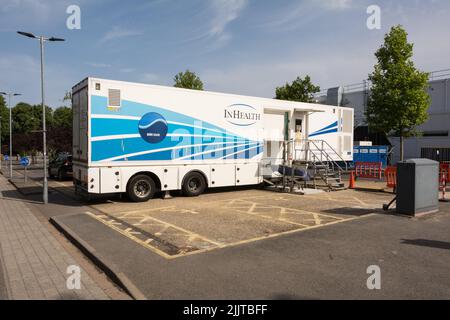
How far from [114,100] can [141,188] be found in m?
3.12

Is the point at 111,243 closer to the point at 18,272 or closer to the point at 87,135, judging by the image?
the point at 18,272

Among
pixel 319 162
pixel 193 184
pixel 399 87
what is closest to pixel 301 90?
pixel 399 87

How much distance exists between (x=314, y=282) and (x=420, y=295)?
1317mm

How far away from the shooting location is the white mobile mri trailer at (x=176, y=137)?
11000mm

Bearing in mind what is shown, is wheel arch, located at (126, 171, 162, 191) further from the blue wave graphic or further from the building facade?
the building facade

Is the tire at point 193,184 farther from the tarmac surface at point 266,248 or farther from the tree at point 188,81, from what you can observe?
the tree at point 188,81

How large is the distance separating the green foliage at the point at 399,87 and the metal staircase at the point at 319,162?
23.2 ft

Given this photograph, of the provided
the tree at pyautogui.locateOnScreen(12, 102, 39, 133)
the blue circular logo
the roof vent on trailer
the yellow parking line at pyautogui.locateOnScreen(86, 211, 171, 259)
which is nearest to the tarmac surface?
the yellow parking line at pyautogui.locateOnScreen(86, 211, 171, 259)

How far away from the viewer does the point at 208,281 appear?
493cm

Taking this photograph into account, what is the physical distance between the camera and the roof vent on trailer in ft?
36.2

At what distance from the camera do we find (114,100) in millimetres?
11117

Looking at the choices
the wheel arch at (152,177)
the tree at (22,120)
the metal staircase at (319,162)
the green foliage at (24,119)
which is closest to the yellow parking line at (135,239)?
the wheel arch at (152,177)

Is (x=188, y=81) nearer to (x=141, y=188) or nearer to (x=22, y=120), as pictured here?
(x=141, y=188)

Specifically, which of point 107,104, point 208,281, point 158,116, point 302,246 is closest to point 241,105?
point 158,116
